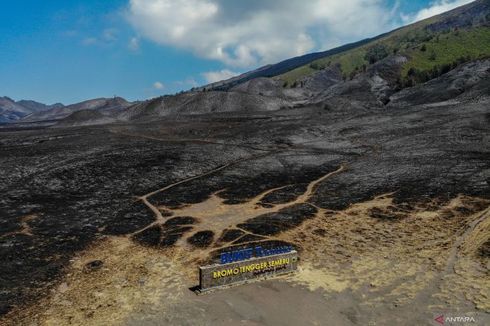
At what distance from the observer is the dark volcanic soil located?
28.3m

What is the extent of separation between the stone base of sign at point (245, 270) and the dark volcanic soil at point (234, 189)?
9.77 feet

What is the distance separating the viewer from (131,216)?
3556cm

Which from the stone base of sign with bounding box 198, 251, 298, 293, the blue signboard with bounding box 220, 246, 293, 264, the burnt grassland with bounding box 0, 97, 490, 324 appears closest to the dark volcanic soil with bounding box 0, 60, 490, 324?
the burnt grassland with bounding box 0, 97, 490, 324

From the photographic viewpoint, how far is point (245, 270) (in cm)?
2261

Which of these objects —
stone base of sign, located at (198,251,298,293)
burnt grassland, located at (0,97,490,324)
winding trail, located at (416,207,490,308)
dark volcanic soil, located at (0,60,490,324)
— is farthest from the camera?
burnt grassland, located at (0,97,490,324)

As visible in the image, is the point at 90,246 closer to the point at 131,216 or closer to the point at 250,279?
the point at 131,216

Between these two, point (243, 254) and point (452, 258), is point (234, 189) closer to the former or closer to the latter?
point (243, 254)

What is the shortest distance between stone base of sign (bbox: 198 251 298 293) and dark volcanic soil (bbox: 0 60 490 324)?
2.98 m

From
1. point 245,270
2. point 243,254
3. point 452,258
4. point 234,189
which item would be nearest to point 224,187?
point 234,189

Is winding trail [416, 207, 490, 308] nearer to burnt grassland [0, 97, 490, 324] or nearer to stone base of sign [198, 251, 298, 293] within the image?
burnt grassland [0, 97, 490, 324]

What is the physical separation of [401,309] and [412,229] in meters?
11.1

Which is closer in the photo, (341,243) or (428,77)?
(341,243)

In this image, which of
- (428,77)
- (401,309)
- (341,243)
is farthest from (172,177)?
(428,77)

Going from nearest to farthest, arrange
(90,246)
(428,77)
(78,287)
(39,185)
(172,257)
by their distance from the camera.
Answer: (78,287) < (172,257) < (90,246) < (39,185) < (428,77)
